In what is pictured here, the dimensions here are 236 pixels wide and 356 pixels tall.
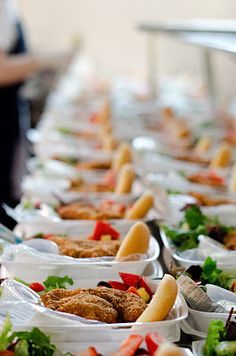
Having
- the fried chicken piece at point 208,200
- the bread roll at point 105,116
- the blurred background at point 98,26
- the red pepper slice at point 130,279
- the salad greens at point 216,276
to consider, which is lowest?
the blurred background at point 98,26

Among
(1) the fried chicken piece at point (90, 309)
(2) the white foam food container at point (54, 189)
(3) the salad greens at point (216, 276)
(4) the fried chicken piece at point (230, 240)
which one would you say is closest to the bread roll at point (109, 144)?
(2) the white foam food container at point (54, 189)

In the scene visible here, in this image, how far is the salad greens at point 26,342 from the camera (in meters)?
1.65

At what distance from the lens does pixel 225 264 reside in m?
2.29

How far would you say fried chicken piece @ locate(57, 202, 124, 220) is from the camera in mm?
2908

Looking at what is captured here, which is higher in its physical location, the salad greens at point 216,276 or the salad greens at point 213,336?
the salad greens at point 213,336

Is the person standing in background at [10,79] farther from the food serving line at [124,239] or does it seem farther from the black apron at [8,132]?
the food serving line at [124,239]

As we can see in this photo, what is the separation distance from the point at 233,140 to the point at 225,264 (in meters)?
2.39

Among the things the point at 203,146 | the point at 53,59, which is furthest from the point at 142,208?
the point at 53,59

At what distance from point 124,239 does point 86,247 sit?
4.8 inches

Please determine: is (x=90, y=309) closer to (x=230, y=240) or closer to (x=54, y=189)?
(x=230, y=240)

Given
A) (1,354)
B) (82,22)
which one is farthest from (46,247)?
(82,22)

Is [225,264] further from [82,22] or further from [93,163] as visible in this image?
[82,22]

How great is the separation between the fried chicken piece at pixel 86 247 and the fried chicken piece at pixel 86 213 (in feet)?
1.30

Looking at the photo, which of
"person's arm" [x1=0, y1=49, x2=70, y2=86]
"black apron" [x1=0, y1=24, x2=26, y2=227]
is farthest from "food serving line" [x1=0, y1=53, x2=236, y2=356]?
"black apron" [x1=0, y1=24, x2=26, y2=227]
